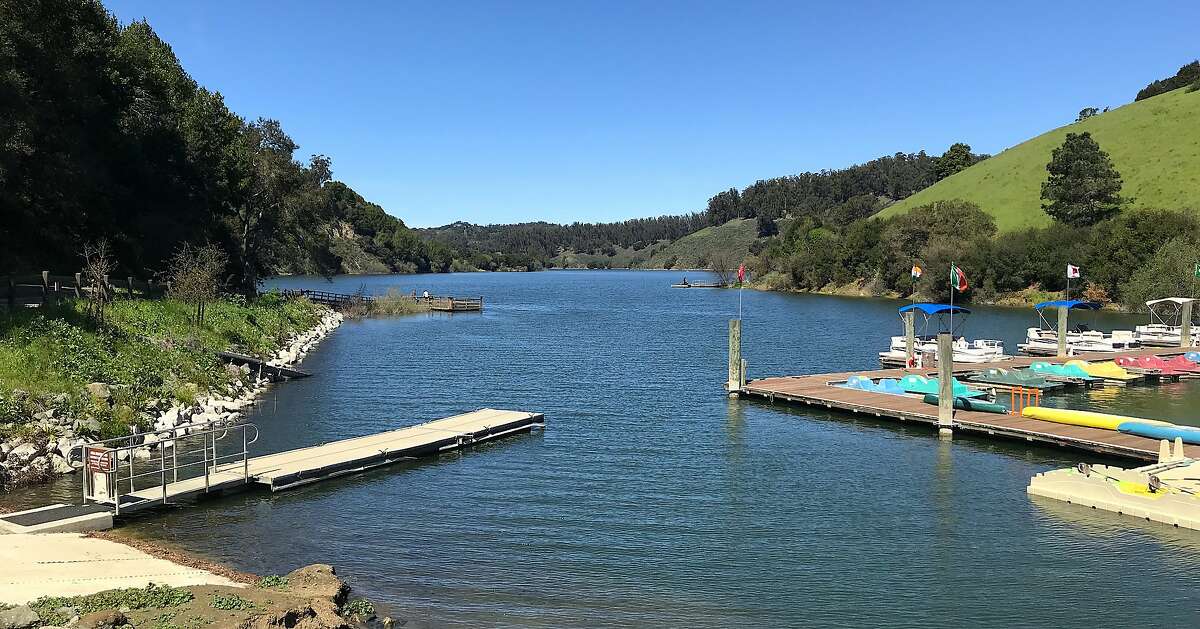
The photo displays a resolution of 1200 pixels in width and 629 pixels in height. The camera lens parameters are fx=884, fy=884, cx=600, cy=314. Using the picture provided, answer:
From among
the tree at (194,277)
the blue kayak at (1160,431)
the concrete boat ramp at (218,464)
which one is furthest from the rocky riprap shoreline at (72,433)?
the blue kayak at (1160,431)

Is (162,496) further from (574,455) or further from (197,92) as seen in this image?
(197,92)

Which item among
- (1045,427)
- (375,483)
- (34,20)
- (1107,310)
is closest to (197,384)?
(375,483)

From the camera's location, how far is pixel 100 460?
2253 cm

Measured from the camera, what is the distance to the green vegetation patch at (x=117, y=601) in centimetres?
1391

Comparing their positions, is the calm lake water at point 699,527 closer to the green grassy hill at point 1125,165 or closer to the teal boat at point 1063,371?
the teal boat at point 1063,371

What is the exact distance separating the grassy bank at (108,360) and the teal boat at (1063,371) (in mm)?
41404

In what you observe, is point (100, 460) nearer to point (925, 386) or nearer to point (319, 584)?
point (319, 584)

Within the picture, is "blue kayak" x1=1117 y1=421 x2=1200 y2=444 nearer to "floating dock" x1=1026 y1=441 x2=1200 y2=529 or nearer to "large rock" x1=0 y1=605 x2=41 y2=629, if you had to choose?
"floating dock" x1=1026 y1=441 x2=1200 y2=529

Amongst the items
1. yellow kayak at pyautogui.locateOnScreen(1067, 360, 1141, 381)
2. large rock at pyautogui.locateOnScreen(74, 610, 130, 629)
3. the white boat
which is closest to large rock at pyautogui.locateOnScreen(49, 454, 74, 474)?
large rock at pyautogui.locateOnScreen(74, 610, 130, 629)

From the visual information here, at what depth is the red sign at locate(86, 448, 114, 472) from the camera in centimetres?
2228

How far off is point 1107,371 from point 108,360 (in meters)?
49.3

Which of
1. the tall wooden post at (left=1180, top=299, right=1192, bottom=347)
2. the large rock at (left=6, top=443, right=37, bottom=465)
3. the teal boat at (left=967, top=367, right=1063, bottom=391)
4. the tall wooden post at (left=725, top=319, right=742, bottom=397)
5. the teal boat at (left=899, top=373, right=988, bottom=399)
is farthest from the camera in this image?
the tall wooden post at (left=1180, top=299, right=1192, bottom=347)

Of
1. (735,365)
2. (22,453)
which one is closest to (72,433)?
(22,453)

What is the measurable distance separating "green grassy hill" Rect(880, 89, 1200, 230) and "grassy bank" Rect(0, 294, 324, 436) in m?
123
